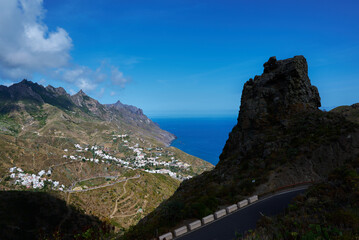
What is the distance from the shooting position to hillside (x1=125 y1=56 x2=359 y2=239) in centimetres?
1427

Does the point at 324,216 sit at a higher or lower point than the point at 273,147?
lower

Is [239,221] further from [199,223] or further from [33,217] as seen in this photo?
[33,217]

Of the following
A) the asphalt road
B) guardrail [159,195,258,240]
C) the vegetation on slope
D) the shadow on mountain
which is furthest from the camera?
the shadow on mountain

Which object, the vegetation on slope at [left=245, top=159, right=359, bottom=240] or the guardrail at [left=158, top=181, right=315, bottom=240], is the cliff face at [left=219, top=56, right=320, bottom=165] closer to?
the guardrail at [left=158, top=181, right=315, bottom=240]

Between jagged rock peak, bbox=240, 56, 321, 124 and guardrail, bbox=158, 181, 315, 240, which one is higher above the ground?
jagged rock peak, bbox=240, 56, 321, 124

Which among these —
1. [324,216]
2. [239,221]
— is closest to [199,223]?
[239,221]

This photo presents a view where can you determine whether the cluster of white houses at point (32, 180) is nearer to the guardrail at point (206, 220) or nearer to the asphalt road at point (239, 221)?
the guardrail at point (206, 220)

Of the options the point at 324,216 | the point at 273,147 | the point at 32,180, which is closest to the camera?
the point at 324,216

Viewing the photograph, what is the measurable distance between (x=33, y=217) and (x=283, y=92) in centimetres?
7030

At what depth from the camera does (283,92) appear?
26.4m

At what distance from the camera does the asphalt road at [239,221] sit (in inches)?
377

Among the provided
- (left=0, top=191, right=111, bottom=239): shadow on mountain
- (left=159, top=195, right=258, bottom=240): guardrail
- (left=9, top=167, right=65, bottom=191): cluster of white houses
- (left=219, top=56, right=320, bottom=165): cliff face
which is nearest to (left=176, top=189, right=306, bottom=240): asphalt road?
(left=159, top=195, right=258, bottom=240): guardrail

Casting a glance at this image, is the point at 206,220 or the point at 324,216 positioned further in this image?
the point at 206,220

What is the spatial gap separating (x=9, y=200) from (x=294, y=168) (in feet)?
247
